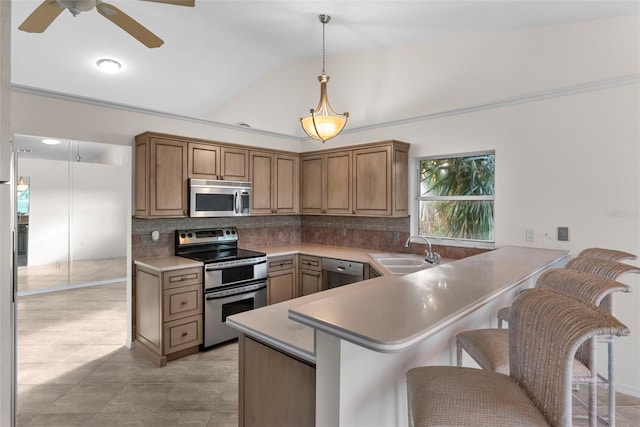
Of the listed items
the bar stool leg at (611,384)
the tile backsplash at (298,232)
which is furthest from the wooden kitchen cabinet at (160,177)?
the bar stool leg at (611,384)

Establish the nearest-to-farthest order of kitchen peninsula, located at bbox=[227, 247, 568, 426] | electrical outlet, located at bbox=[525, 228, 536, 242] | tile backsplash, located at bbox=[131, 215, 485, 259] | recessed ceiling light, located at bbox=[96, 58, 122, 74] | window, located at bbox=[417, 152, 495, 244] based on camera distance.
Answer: kitchen peninsula, located at bbox=[227, 247, 568, 426] → electrical outlet, located at bbox=[525, 228, 536, 242] → window, located at bbox=[417, 152, 495, 244] → tile backsplash, located at bbox=[131, 215, 485, 259] → recessed ceiling light, located at bbox=[96, 58, 122, 74]

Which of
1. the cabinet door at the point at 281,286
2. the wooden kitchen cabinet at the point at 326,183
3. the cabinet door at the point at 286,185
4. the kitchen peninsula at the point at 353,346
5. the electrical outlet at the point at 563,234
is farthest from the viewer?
the cabinet door at the point at 286,185

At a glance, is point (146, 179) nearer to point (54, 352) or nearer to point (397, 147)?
point (54, 352)

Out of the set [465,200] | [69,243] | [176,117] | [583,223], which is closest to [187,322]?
[176,117]

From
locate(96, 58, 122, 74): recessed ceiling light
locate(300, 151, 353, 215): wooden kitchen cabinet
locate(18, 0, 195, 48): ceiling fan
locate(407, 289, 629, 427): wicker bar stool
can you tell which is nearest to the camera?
locate(407, 289, 629, 427): wicker bar stool

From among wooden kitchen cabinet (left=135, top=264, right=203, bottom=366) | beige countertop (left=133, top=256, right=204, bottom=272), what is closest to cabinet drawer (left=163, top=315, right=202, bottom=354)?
wooden kitchen cabinet (left=135, top=264, right=203, bottom=366)

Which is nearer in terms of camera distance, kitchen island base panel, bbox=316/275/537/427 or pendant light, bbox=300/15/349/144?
kitchen island base panel, bbox=316/275/537/427

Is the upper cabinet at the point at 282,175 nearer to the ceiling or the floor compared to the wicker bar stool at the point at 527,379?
nearer to the ceiling

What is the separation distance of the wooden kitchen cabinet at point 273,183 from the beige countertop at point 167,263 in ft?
3.53

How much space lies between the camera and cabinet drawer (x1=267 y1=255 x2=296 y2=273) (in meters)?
4.07

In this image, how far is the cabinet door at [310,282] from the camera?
4.09 metres

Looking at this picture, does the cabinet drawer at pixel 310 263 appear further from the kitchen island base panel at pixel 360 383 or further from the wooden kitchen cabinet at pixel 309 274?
the kitchen island base panel at pixel 360 383

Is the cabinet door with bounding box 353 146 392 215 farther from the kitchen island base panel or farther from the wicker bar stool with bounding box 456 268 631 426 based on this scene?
the kitchen island base panel

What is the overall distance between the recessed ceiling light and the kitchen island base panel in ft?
14.9
